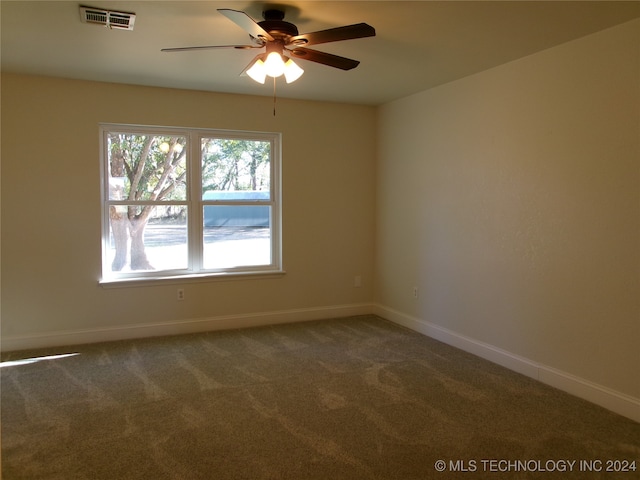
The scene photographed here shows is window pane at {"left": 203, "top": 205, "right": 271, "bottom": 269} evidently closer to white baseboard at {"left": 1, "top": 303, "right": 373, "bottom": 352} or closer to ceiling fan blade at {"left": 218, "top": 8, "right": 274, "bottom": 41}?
white baseboard at {"left": 1, "top": 303, "right": 373, "bottom": 352}

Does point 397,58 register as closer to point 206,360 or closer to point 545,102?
point 545,102

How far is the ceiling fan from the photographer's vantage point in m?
2.37

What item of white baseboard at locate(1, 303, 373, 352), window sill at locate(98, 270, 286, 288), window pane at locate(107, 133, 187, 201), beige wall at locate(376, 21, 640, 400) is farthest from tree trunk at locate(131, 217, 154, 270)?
beige wall at locate(376, 21, 640, 400)

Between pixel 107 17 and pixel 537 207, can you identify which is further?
pixel 537 207

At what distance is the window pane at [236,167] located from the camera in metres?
4.73

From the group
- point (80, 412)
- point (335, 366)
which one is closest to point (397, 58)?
point (335, 366)

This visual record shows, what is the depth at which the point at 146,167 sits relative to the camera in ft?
14.8

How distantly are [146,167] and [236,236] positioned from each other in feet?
3.74

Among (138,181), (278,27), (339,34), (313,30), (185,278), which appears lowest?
(185,278)

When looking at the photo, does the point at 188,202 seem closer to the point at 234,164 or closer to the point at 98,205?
the point at 234,164

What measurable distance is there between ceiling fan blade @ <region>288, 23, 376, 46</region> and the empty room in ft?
0.08

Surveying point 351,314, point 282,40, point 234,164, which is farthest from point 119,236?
point 282,40

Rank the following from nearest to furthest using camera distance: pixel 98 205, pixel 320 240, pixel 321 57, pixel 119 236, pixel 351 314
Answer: pixel 321 57, pixel 98 205, pixel 119 236, pixel 320 240, pixel 351 314

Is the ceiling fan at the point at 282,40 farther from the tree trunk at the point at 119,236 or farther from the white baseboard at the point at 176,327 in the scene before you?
the white baseboard at the point at 176,327
